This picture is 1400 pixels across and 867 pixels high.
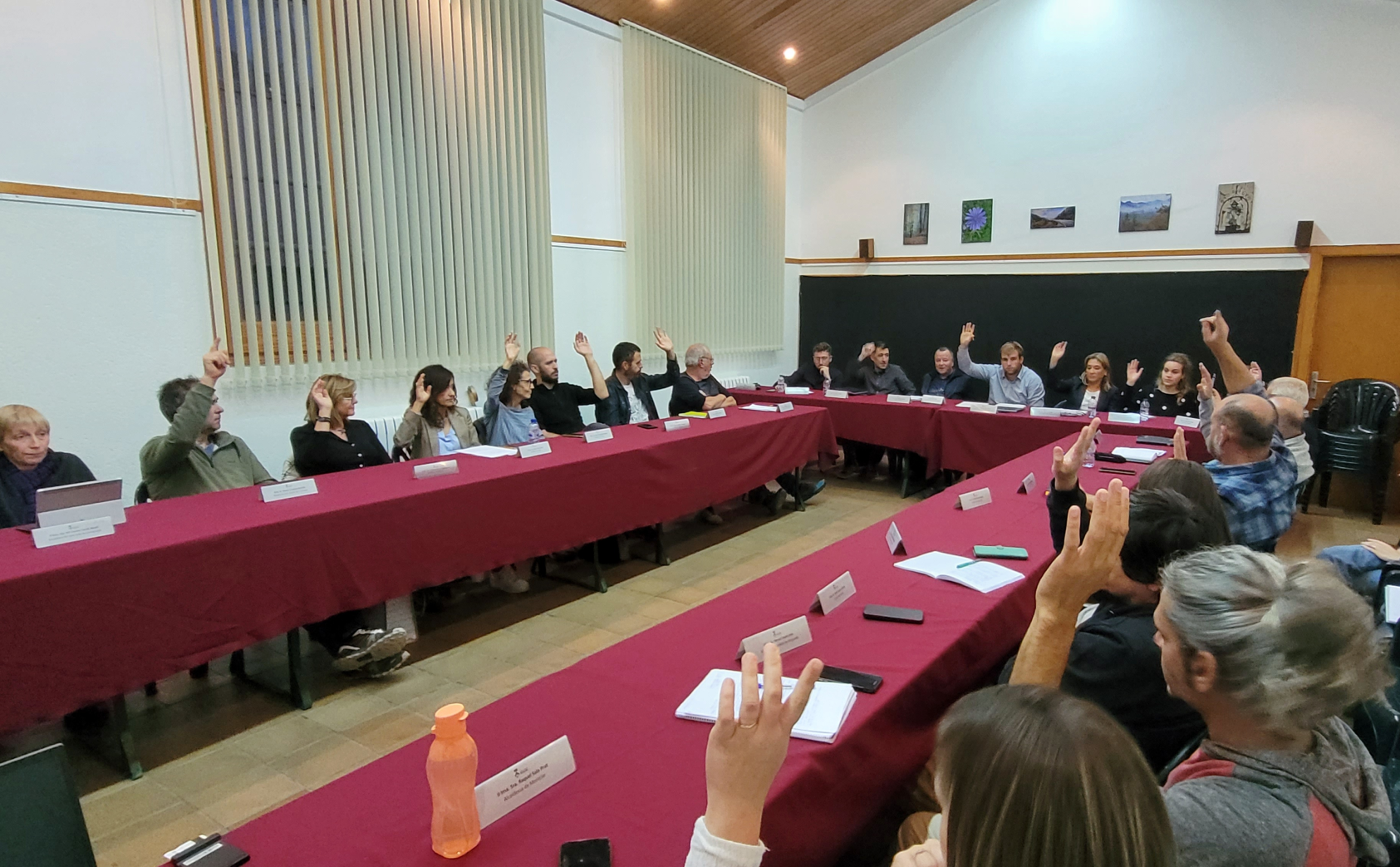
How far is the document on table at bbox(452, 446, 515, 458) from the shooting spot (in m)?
3.62

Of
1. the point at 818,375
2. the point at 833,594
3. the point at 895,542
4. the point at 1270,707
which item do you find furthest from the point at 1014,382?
the point at 1270,707

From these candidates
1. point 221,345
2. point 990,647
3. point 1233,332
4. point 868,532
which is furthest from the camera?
point 1233,332

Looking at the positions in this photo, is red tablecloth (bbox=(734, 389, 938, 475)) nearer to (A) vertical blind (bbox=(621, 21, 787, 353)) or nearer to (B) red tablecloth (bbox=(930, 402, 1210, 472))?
(B) red tablecloth (bbox=(930, 402, 1210, 472))

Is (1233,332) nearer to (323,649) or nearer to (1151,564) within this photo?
(1151,564)

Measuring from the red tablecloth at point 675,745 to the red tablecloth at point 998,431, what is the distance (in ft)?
9.88

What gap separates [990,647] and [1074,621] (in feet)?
1.62

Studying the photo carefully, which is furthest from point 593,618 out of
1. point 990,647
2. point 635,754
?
point 635,754

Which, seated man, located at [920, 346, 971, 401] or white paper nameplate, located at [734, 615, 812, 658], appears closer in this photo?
white paper nameplate, located at [734, 615, 812, 658]

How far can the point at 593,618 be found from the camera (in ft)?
11.6

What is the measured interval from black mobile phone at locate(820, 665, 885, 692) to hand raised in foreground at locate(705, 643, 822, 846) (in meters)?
0.73

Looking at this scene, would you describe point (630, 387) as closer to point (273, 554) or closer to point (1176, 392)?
point (273, 554)

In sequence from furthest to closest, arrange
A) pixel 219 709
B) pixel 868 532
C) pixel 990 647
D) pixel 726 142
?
pixel 726 142
pixel 219 709
pixel 868 532
pixel 990 647

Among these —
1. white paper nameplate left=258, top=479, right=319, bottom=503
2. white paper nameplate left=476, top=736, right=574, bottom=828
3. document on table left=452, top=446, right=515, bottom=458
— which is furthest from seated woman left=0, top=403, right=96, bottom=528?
white paper nameplate left=476, top=736, right=574, bottom=828

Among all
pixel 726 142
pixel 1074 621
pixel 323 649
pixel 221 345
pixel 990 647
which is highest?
pixel 726 142
